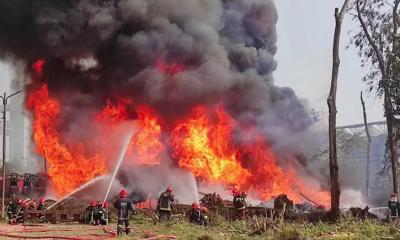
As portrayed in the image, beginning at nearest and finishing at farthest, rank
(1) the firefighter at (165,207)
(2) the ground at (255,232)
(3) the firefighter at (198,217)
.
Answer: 1. (2) the ground at (255,232)
2. (3) the firefighter at (198,217)
3. (1) the firefighter at (165,207)

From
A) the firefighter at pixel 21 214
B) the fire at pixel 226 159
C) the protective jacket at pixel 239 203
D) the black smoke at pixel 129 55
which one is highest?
the black smoke at pixel 129 55

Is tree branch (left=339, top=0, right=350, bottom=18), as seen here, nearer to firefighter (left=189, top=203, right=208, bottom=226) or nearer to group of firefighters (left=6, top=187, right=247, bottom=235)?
group of firefighters (left=6, top=187, right=247, bottom=235)

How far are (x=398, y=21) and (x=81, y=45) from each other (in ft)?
61.0

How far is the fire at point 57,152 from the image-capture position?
96.0 feet

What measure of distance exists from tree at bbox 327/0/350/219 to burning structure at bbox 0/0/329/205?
834 cm

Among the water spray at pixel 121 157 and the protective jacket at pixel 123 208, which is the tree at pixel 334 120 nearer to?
the protective jacket at pixel 123 208

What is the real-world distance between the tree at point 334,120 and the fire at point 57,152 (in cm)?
1418

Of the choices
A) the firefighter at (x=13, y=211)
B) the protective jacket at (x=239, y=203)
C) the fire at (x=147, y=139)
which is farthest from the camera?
the fire at (x=147, y=139)

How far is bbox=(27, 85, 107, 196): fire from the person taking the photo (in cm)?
2927

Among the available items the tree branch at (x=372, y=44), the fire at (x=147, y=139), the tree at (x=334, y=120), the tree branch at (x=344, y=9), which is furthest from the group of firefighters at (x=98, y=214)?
the tree branch at (x=372, y=44)

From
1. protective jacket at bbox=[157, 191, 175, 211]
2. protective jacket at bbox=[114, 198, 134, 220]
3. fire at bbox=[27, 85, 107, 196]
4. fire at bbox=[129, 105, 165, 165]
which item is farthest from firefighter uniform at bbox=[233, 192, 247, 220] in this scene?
fire at bbox=[27, 85, 107, 196]

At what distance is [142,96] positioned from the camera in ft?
94.8

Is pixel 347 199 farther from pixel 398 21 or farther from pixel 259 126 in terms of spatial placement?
pixel 398 21

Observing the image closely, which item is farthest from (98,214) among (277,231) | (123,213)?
(277,231)
